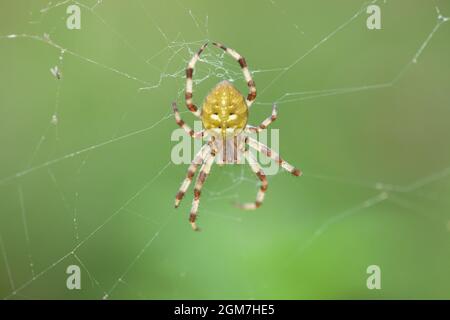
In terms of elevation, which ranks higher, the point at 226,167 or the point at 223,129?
the point at 226,167

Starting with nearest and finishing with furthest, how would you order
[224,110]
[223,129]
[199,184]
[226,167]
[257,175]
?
[224,110]
[223,129]
[199,184]
[257,175]
[226,167]

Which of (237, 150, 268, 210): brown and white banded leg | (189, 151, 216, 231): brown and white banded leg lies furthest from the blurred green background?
(189, 151, 216, 231): brown and white banded leg

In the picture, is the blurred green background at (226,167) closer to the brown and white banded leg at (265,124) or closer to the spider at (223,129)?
the spider at (223,129)

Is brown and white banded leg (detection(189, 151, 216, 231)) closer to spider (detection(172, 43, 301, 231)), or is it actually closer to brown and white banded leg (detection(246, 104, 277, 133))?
spider (detection(172, 43, 301, 231))

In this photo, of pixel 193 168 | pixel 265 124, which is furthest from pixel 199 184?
pixel 265 124

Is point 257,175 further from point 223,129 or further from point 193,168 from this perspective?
point 223,129

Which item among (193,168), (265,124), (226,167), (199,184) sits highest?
(226,167)

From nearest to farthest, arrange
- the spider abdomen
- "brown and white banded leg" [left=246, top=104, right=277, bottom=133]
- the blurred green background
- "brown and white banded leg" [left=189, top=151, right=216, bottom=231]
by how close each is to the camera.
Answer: the spider abdomen < "brown and white banded leg" [left=246, top=104, right=277, bottom=133] < "brown and white banded leg" [left=189, top=151, right=216, bottom=231] < the blurred green background

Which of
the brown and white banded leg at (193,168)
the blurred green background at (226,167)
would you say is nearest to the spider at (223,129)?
the brown and white banded leg at (193,168)
